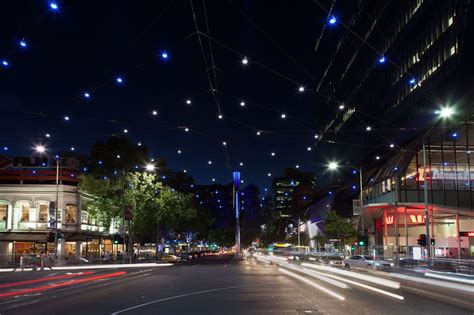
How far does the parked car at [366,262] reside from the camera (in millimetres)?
37981

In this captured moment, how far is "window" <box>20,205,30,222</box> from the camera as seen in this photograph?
5418 centimetres

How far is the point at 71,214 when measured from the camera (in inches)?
2218

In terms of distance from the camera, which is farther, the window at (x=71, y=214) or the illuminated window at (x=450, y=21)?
the window at (x=71, y=214)

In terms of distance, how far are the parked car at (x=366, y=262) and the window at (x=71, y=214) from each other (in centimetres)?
2929

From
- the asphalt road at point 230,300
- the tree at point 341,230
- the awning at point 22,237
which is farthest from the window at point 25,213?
the asphalt road at point 230,300

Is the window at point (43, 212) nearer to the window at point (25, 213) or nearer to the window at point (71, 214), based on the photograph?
the window at point (25, 213)

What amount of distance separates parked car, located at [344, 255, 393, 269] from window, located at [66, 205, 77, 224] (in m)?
29.3

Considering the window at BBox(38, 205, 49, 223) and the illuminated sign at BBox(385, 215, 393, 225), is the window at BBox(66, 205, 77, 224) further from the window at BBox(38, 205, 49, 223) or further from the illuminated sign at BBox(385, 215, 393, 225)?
the illuminated sign at BBox(385, 215, 393, 225)

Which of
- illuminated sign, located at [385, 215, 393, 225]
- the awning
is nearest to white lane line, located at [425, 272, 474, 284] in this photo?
illuminated sign, located at [385, 215, 393, 225]

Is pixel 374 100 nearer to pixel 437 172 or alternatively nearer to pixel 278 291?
pixel 437 172

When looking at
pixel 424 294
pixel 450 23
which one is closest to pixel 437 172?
pixel 450 23

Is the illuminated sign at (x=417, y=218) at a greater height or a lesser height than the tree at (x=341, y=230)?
greater

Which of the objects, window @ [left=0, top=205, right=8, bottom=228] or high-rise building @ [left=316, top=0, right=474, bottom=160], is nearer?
high-rise building @ [left=316, top=0, right=474, bottom=160]

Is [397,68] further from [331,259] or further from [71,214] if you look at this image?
[71,214]
